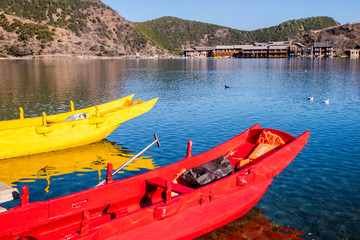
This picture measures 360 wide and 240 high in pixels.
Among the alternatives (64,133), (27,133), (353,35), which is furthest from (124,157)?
(353,35)

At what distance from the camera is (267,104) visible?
99.5 feet

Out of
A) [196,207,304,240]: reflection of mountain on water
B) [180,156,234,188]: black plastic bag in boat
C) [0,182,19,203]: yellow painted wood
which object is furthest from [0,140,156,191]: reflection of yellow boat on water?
[196,207,304,240]: reflection of mountain on water

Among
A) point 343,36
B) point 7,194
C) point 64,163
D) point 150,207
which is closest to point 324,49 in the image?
point 343,36

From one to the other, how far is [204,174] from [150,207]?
2842 millimetres

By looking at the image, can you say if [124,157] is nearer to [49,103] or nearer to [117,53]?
[49,103]

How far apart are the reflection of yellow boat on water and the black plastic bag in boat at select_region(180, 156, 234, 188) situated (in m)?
4.89

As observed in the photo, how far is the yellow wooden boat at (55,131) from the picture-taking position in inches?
598

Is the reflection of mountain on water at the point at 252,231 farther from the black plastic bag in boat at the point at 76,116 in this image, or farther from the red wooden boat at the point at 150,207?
the black plastic bag in boat at the point at 76,116

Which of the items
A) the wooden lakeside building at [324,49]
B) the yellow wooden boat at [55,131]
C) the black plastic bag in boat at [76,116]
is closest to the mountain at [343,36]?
the wooden lakeside building at [324,49]

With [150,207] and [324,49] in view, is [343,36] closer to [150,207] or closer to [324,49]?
[324,49]

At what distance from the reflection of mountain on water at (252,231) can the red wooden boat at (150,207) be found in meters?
0.30

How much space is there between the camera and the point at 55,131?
1628 cm

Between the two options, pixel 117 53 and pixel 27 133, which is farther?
pixel 117 53

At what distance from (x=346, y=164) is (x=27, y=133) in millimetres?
15876
